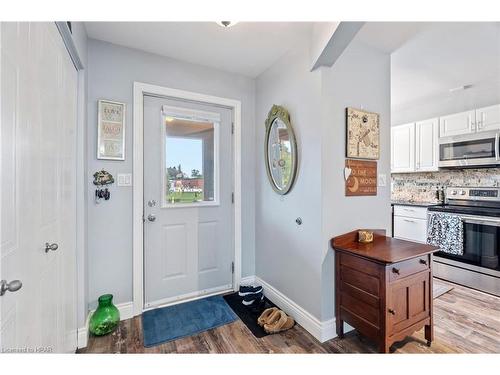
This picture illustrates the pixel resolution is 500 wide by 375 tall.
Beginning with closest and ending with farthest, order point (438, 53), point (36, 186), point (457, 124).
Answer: point (36, 186) < point (438, 53) < point (457, 124)

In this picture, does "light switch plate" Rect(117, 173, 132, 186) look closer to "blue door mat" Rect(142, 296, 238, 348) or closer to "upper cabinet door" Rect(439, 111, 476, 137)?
"blue door mat" Rect(142, 296, 238, 348)

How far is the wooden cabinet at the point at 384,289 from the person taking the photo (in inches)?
58.1

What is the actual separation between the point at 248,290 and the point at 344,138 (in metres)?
1.63

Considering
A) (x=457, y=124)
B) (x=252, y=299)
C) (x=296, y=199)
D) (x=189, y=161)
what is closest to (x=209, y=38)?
(x=189, y=161)

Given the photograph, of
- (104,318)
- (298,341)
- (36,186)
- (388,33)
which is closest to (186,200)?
(104,318)

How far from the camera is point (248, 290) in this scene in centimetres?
235

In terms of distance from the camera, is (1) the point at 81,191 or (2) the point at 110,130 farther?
(2) the point at 110,130

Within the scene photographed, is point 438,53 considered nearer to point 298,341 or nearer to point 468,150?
point 468,150

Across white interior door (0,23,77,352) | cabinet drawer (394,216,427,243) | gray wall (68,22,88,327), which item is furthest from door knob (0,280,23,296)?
cabinet drawer (394,216,427,243)

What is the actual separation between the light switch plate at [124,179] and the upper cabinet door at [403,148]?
145 inches

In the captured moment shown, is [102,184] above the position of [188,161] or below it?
below


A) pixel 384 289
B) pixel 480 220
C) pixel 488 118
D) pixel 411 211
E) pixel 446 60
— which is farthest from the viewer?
pixel 411 211

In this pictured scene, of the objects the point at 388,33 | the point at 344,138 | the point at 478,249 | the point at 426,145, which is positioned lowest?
the point at 478,249
